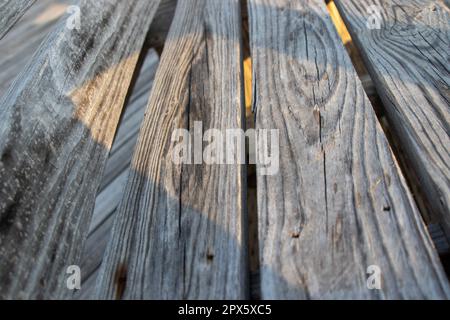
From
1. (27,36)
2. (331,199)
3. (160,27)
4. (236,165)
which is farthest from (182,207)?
(27,36)

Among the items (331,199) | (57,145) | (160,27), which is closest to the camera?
(331,199)

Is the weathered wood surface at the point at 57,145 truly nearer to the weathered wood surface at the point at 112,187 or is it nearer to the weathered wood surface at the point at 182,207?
the weathered wood surface at the point at 182,207

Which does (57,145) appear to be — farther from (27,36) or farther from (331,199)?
(27,36)

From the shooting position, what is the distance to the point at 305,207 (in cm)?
111

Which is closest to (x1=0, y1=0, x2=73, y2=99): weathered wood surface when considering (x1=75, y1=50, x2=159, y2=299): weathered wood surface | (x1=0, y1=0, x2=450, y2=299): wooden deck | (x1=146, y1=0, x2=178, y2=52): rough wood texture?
(x1=75, y1=50, x2=159, y2=299): weathered wood surface

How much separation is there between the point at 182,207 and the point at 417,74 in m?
0.87

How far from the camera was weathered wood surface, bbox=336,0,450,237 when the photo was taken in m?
1.19

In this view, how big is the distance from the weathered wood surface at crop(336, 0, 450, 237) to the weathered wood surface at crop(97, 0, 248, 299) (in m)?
0.45

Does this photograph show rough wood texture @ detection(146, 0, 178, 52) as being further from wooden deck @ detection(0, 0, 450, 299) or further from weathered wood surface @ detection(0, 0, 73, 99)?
weathered wood surface @ detection(0, 0, 73, 99)

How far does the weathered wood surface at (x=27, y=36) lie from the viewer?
360 cm

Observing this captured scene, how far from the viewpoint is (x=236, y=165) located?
1.28 meters

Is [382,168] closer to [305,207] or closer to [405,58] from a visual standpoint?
[305,207]

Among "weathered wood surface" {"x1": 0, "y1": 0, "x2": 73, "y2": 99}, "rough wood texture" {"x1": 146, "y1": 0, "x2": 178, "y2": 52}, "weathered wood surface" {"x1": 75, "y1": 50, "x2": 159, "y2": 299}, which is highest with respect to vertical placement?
"rough wood texture" {"x1": 146, "y1": 0, "x2": 178, "y2": 52}
